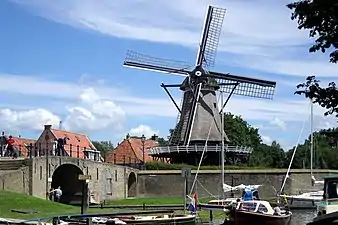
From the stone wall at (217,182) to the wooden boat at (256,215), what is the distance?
1481 inches

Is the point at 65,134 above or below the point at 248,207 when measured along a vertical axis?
above

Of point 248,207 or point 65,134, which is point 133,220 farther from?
point 65,134

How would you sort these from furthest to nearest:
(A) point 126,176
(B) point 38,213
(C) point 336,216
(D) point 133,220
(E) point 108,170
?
(A) point 126,176 < (E) point 108,170 < (B) point 38,213 < (D) point 133,220 < (C) point 336,216

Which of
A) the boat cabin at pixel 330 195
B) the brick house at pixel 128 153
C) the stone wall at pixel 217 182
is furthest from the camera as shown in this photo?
the brick house at pixel 128 153

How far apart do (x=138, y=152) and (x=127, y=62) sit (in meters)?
19.9

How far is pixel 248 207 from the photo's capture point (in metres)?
33.9

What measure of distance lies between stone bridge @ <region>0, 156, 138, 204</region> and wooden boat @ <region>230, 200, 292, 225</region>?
66.1 ft

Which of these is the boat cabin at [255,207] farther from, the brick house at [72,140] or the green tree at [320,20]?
the brick house at [72,140]

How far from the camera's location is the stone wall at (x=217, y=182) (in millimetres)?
72062

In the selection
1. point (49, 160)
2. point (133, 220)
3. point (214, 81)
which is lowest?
point (133, 220)

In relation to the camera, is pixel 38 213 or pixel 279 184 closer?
pixel 38 213

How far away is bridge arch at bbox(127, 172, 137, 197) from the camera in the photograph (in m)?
73.8

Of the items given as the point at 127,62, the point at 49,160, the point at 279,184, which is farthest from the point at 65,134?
the point at 49,160

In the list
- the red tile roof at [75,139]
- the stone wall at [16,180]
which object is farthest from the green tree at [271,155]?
the stone wall at [16,180]
